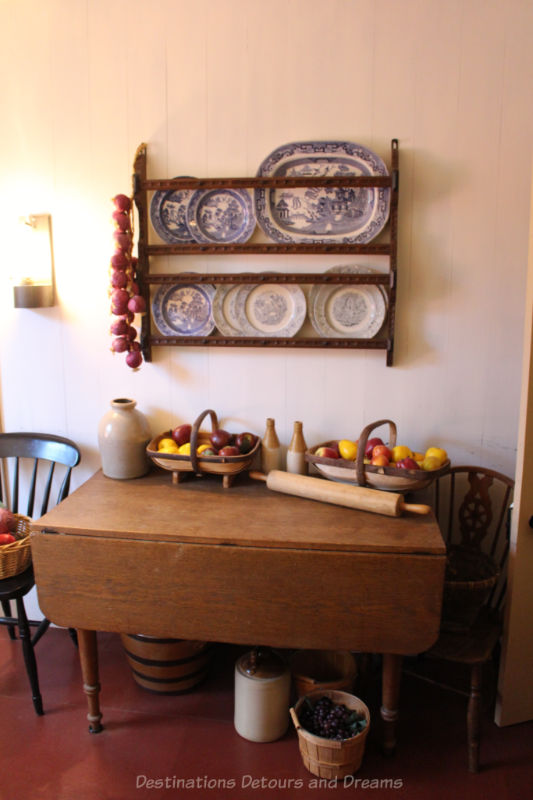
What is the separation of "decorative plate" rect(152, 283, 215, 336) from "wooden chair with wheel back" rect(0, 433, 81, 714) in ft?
2.00

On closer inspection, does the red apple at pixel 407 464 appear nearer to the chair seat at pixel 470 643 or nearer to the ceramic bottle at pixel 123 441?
the chair seat at pixel 470 643

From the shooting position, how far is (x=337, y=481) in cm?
231

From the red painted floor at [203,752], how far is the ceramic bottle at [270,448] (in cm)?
84

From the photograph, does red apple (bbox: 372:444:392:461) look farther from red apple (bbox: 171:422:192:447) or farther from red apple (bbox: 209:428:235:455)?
red apple (bbox: 171:422:192:447)

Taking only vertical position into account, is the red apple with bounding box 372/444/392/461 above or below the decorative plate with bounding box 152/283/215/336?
below

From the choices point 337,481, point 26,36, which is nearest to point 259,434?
point 337,481

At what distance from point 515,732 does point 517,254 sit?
163cm

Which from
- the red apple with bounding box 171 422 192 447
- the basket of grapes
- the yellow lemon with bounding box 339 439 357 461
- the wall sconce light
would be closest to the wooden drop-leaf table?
the basket of grapes

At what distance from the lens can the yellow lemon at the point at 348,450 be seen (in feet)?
7.63

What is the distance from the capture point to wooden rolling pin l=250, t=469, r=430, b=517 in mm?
2123

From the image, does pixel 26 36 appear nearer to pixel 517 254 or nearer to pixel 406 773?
pixel 517 254

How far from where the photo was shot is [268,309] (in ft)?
8.26

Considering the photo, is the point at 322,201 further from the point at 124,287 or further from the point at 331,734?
the point at 331,734

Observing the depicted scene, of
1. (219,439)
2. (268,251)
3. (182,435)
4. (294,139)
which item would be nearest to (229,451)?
(219,439)
